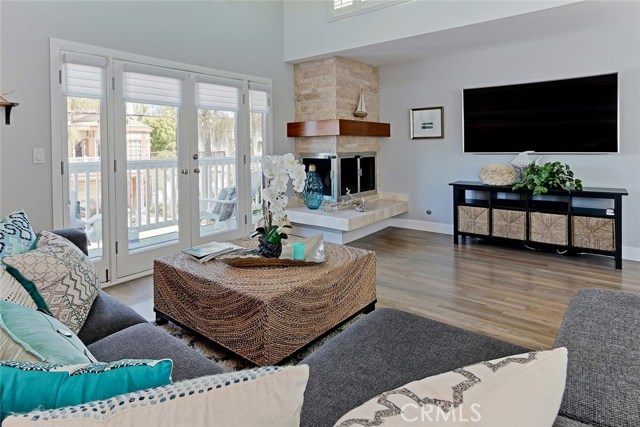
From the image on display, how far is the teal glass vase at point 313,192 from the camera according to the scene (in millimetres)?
5117

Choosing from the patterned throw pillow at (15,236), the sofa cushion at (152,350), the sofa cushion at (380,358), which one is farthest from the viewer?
the patterned throw pillow at (15,236)

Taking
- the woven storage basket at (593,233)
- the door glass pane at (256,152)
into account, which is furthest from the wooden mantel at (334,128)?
the woven storage basket at (593,233)

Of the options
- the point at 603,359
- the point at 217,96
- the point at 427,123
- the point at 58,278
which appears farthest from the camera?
the point at 427,123

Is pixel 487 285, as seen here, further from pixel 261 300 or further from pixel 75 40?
pixel 75 40

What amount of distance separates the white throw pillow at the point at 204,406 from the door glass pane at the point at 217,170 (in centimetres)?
390

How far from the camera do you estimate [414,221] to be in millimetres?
5805

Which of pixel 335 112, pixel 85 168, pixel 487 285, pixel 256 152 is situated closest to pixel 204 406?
pixel 487 285

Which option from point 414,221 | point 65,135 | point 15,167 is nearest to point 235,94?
point 65,135

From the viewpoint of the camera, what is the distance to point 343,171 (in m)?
5.37

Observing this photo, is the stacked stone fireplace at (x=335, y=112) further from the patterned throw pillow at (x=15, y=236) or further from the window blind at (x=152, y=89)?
the patterned throw pillow at (x=15, y=236)

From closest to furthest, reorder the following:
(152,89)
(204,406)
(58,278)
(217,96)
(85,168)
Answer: (204,406) → (58,278) → (85,168) → (152,89) → (217,96)

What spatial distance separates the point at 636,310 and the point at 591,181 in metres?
3.40

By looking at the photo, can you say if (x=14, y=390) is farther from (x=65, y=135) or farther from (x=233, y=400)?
(x=65, y=135)

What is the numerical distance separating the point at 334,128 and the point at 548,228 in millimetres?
2613
